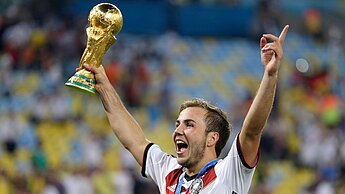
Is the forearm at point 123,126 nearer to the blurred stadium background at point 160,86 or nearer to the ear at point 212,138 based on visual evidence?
the ear at point 212,138

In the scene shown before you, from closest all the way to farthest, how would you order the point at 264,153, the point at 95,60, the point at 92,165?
the point at 95,60
the point at 92,165
the point at 264,153

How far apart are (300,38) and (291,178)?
5655 mm

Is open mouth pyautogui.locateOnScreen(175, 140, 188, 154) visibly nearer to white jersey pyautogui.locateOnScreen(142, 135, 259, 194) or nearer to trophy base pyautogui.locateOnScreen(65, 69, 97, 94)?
white jersey pyautogui.locateOnScreen(142, 135, 259, 194)

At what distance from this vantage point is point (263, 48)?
490 centimetres

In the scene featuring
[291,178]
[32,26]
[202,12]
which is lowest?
[291,178]

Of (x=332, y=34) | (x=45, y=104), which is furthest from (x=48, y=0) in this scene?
(x=332, y=34)

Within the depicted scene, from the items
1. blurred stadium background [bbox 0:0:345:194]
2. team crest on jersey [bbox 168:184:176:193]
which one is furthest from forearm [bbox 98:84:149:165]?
blurred stadium background [bbox 0:0:345:194]

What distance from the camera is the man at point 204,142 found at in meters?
4.88

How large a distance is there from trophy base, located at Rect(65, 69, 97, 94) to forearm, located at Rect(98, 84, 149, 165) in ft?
0.61

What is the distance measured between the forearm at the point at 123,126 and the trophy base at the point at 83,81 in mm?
185

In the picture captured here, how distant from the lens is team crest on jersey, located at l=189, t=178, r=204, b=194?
5.22 m

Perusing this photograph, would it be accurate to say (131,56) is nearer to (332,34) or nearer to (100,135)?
(100,135)

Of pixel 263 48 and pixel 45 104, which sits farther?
pixel 45 104

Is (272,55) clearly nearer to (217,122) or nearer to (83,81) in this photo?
(217,122)
